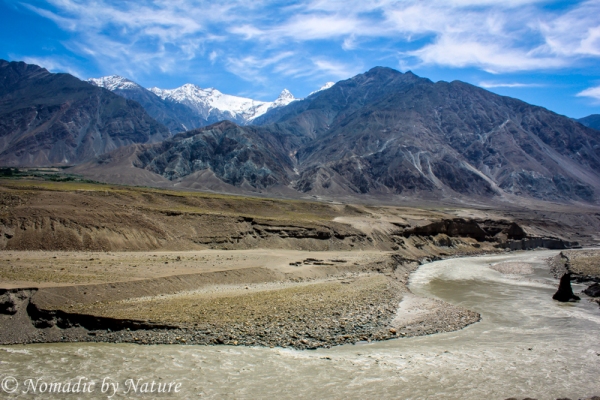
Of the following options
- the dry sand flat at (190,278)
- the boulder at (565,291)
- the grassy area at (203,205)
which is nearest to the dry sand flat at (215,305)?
the dry sand flat at (190,278)

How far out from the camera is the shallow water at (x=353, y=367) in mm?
13500

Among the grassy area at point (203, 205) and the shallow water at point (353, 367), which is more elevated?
the grassy area at point (203, 205)

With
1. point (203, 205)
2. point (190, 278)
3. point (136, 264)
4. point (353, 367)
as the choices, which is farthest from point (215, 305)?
point (203, 205)

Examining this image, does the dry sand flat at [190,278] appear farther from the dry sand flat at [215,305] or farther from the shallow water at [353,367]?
the shallow water at [353,367]

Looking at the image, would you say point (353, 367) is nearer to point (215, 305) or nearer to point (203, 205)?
point (215, 305)

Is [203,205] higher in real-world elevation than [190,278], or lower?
higher

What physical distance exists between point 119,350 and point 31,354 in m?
3.34

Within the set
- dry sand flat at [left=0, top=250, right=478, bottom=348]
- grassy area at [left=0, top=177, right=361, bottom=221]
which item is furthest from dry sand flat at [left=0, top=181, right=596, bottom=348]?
grassy area at [left=0, top=177, right=361, bottom=221]

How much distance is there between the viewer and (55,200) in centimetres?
3984

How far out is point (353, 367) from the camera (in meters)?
15.5

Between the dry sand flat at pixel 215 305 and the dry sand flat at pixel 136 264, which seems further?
the dry sand flat at pixel 136 264

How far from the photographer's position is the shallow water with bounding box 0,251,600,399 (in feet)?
44.3

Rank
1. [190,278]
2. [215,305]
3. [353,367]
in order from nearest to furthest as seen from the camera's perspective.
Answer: [353,367]
[215,305]
[190,278]

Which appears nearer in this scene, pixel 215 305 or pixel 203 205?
pixel 215 305
